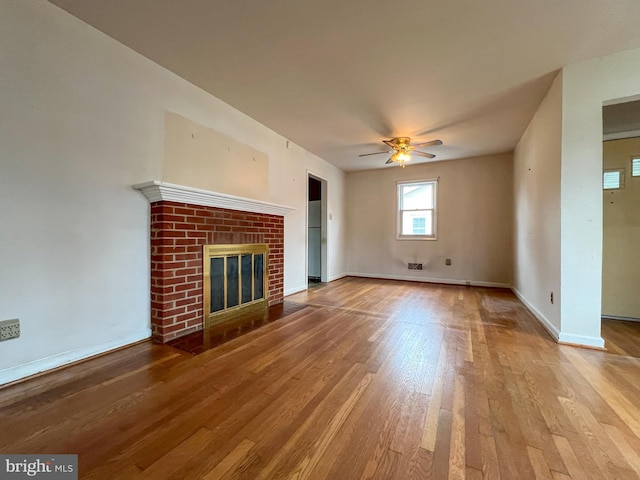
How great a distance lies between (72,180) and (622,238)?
5.35m

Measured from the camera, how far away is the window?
563cm

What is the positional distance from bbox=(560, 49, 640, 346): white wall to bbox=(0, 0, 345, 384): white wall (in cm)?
359

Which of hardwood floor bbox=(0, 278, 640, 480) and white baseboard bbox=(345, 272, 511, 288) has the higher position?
white baseboard bbox=(345, 272, 511, 288)

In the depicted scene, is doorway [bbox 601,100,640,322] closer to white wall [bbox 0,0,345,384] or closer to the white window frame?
the white window frame

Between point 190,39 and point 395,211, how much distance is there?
4.76 m

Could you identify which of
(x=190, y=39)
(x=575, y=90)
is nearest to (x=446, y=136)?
(x=575, y=90)

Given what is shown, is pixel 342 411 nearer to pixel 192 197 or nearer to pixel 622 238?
pixel 192 197

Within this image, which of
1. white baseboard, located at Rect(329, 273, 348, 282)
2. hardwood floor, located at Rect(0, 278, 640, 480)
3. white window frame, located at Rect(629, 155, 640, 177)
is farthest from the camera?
white baseboard, located at Rect(329, 273, 348, 282)

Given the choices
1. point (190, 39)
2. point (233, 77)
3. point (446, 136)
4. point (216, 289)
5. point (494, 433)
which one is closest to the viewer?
point (494, 433)

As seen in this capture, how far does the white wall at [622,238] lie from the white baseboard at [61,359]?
501 centimetres

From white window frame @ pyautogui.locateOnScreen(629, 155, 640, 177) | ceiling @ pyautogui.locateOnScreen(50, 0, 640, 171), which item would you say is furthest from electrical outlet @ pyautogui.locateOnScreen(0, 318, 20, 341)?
white window frame @ pyautogui.locateOnScreen(629, 155, 640, 177)

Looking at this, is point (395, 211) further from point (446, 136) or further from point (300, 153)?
point (300, 153)

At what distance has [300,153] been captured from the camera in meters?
4.65

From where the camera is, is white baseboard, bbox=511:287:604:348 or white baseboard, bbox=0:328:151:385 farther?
white baseboard, bbox=511:287:604:348
